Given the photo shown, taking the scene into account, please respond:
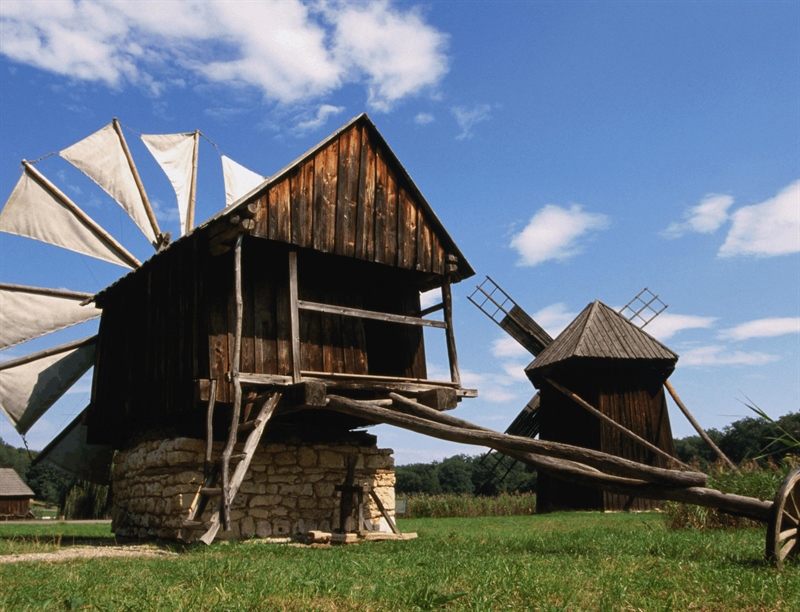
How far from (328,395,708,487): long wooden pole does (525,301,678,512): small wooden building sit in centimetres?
1232

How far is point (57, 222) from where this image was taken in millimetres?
18344

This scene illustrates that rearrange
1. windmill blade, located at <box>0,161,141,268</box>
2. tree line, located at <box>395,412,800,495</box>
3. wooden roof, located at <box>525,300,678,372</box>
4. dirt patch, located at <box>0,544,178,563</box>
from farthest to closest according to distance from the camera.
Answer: tree line, located at <box>395,412,800,495</box>
wooden roof, located at <box>525,300,678,372</box>
windmill blade, located at <box>0,161,141,268</box>
dirt patch, located at <box>0,544,178,563</box>

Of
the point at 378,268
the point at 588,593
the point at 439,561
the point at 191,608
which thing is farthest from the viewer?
the point at 378,268

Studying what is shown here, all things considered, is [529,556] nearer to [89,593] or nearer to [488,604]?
[488,604]

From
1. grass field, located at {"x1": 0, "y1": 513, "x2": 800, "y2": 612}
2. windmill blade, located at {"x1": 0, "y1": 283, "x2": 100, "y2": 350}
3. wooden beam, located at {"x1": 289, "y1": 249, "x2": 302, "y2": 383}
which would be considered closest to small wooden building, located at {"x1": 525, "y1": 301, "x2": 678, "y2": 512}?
wooden beam, located at {"x1": 289, "y1": 249, "x2": 302, "y2": 383}

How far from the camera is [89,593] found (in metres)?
5.63

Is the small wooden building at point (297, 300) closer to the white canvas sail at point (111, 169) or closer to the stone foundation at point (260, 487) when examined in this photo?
the stone foundation at point (260, 487)

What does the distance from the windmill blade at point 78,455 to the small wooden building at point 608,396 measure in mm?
12720

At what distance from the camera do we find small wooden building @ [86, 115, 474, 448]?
11.4 m

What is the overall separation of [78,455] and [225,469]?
8.76m

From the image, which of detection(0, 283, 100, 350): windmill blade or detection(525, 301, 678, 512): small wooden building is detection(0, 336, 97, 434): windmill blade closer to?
detection(0, 283, 100, 350): windmill blade

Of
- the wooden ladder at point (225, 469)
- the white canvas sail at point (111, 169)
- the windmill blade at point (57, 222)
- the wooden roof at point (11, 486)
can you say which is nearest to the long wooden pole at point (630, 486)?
the wooden ladder at point (225, 469)

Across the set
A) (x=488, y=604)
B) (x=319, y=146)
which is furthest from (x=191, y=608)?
(x=319, y=146)

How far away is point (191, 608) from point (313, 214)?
7969mm
